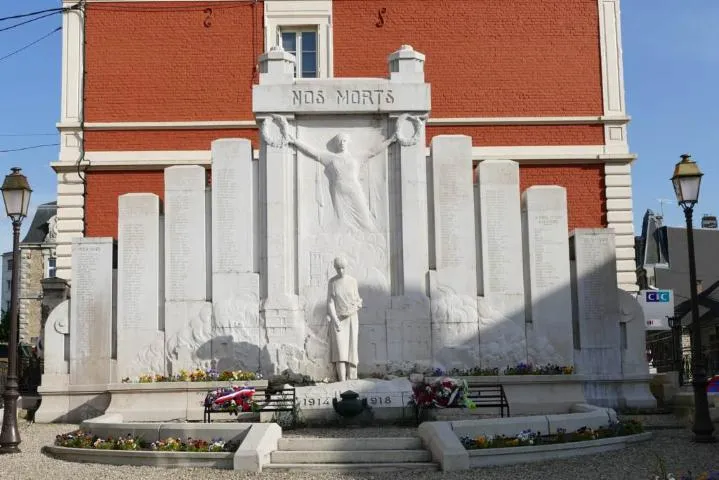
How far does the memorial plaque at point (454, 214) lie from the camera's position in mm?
21438

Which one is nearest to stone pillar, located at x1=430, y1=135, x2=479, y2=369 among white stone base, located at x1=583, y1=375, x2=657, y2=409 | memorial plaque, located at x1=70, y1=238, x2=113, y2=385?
white stone base, located at x1=583, y1=375, x2=657, y2=409

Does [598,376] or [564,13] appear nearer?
[598,376]

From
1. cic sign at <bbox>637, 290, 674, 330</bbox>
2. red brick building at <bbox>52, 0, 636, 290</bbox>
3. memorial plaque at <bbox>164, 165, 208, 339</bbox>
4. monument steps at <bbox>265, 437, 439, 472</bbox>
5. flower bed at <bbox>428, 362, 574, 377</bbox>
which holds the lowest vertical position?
monument steps at <bbox>265, 437, 439, 472</bbox>

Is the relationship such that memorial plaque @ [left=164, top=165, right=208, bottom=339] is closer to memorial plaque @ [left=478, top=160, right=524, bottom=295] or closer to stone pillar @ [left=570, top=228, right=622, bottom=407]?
memorial plaque @ [left=478, top=160, right=524, bottom=295]

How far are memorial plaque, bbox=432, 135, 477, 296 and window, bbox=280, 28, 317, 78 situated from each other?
1131 cm

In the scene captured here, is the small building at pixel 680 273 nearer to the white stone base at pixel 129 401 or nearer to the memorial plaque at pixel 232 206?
the memorial plaque at pixel 232 206

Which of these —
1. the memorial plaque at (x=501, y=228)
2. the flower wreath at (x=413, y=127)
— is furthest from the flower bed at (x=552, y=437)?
the flower wreath at (x=413, y=127)

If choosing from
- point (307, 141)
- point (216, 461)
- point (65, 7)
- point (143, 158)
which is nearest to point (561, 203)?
point (307, 141)

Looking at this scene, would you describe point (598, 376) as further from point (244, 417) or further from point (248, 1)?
point (248, 1)

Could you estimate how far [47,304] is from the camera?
24.3 m

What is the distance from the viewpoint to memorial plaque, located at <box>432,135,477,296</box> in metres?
21.4

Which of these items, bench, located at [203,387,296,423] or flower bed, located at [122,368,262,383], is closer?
bench, located at [203,387,296,423]

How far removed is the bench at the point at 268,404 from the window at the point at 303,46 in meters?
15.9

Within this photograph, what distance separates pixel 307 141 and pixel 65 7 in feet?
46.8
